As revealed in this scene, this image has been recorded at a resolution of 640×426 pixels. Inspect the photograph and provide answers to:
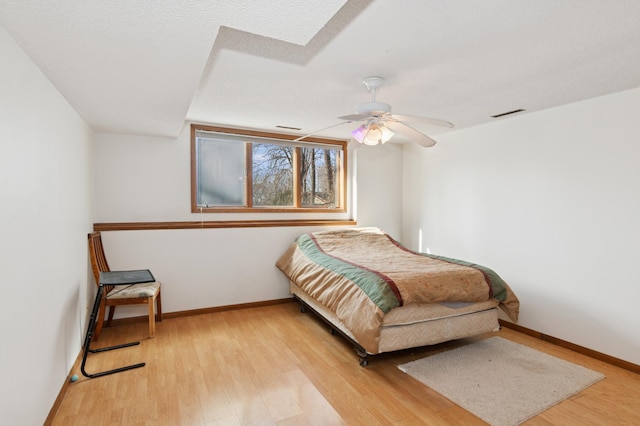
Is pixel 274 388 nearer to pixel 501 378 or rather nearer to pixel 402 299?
pixel 402 299

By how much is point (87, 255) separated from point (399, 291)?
285 centimetres

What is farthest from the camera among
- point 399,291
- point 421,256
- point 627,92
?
point 421,256

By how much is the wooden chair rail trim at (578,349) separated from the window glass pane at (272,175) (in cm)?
300

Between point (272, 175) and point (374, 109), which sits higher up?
point (374, 109)

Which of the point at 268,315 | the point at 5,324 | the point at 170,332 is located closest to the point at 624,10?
the point at 5,324

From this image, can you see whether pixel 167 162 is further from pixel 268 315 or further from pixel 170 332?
pixel 268 315

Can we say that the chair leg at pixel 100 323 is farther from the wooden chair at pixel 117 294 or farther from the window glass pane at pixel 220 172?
the window glass pane at pixel 220 172

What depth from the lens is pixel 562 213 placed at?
125 inches

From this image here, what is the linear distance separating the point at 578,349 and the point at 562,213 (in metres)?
1.23

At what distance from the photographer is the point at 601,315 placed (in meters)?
2.91

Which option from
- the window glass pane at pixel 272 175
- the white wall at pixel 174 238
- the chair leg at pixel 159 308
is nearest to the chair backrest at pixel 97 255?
the white wall at pixel 174 238

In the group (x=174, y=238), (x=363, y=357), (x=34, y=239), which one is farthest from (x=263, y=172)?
(x=34, y=239)

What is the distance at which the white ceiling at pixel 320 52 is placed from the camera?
1.40 m

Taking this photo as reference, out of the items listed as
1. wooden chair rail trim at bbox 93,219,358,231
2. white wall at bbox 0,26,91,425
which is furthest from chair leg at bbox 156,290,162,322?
white wall at bbox 0,26,91,425
